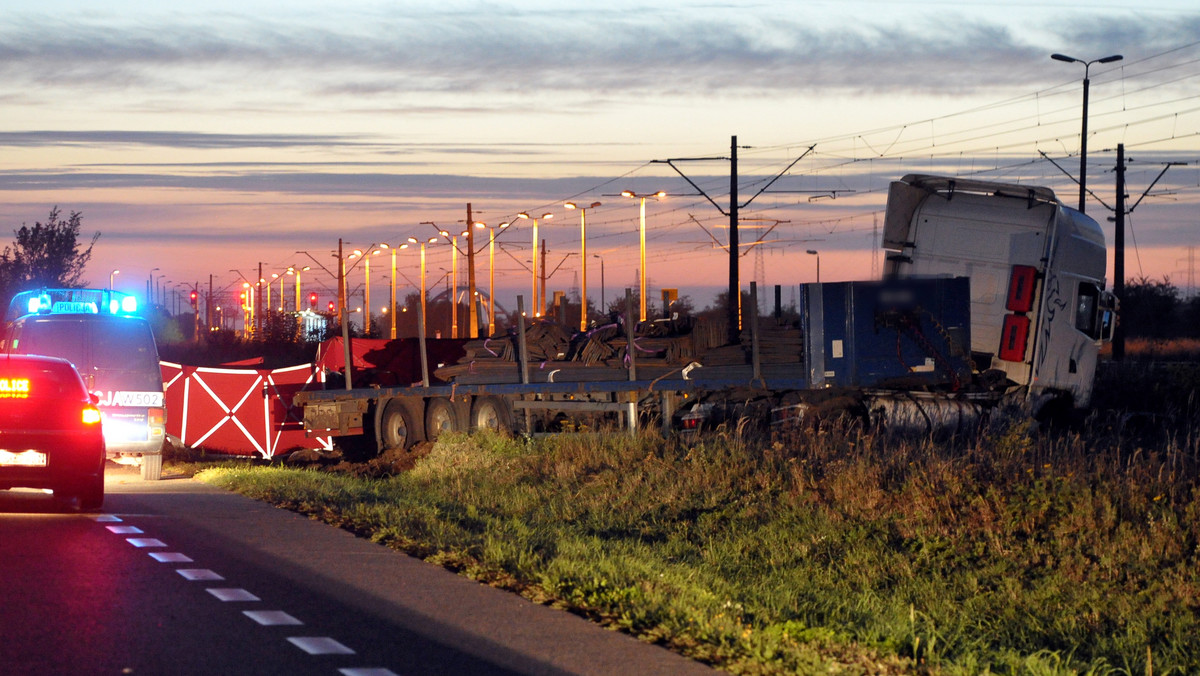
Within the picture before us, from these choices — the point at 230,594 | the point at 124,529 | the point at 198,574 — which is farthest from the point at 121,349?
the point at 230,594

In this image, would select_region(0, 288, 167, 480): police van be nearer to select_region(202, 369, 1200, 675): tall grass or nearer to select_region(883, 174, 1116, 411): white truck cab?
select_region(202, 369, 1200, 675): tall grass

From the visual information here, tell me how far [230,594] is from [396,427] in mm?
15216

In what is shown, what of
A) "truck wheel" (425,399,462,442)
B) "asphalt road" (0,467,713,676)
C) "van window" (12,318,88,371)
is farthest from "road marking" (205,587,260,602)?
"truck wheel" (425,399,462,442)

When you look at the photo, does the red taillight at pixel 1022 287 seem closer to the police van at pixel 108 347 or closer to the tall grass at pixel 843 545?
the tall grass at pixel 843 545

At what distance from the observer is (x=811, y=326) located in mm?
19062

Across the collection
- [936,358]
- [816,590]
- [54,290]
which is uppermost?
[54,290]

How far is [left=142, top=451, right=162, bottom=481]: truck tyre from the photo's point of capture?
19875mm

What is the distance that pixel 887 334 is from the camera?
19.3 metres

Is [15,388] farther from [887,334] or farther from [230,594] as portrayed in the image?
[887,334]

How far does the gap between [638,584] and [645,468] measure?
638cm

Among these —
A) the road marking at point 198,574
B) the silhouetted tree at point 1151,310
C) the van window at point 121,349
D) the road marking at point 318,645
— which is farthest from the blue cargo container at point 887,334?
the silhouetted tree at point 1151,310

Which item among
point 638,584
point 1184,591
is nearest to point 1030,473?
point 1184,591

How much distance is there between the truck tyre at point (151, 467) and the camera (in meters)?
19.9

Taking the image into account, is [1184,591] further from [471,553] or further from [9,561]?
[9,561]
